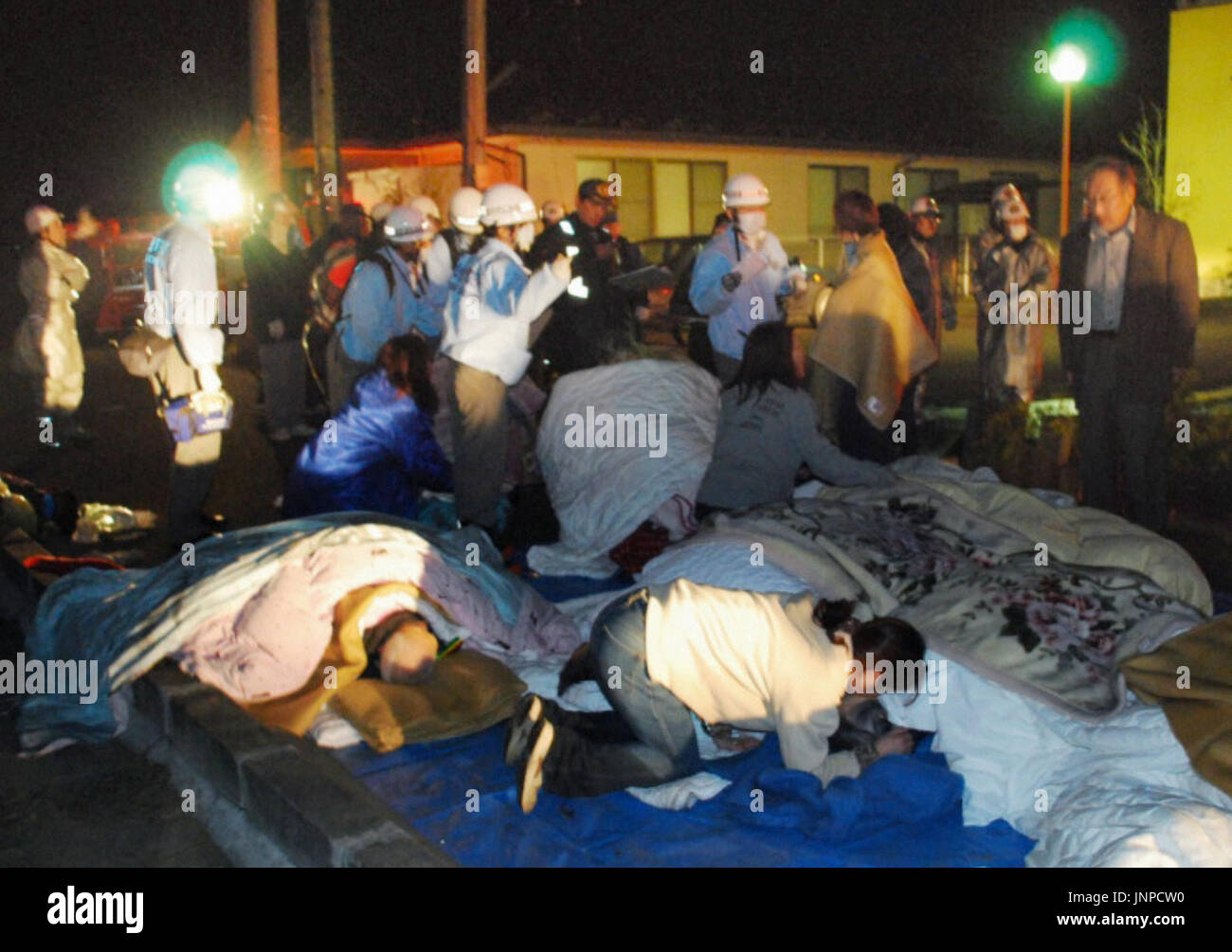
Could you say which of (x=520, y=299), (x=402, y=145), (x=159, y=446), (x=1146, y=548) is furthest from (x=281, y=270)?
(x=402, y=145)

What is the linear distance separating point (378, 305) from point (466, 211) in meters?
1.50

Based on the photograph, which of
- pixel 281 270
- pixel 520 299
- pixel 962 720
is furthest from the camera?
pixel 281 270

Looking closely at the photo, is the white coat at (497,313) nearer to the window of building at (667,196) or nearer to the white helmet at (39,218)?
the white helmet at (39,218)

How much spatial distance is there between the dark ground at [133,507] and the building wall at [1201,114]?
1714 mm

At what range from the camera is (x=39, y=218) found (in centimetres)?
1156

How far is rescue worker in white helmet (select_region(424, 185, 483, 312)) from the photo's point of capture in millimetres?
9688

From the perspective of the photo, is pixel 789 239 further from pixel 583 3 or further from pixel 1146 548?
pixel 1146 548

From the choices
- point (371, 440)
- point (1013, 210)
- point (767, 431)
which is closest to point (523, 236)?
point (371, 440)

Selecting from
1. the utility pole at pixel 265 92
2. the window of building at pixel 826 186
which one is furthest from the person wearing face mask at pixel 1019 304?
the window of building at pixel 826 186

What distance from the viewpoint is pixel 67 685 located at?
534cm

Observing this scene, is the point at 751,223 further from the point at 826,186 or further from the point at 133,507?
the point at 826,186

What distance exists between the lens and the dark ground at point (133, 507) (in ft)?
14.8

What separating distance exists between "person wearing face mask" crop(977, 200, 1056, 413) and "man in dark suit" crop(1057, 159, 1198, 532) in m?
2.17
